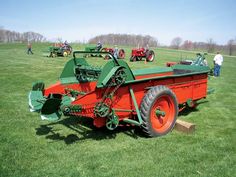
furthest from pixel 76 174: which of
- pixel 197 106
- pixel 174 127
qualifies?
pixel 197 106

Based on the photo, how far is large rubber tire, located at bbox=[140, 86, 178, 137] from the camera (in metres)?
5.02

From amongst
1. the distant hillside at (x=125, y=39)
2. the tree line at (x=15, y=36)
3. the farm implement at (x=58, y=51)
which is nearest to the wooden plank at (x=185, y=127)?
the farm implement at (x=58, y=51)

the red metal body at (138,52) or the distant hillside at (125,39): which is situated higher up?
the distant hillside at (125,39)

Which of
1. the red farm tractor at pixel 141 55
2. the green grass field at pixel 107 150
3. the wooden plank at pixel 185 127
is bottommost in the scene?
the green grass field at pixel 107 150

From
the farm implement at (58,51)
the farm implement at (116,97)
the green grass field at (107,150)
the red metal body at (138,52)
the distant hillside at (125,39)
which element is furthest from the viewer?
the distant hillside at (125,39)

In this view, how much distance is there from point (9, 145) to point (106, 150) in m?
1.76

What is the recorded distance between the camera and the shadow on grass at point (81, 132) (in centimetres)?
532

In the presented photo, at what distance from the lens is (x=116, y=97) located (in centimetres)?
486

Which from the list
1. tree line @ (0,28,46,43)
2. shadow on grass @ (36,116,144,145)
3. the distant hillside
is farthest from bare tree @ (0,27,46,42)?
shadow on grass @ (36,116,144,145)

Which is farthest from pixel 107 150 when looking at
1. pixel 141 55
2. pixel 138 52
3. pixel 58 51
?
pixel 58 51

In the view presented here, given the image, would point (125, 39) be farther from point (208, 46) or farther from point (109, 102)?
point (109, 102)

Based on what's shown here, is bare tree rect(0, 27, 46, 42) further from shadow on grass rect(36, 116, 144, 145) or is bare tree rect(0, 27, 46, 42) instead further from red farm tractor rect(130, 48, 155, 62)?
shadow on grass rect(36, 116, 144, 145)

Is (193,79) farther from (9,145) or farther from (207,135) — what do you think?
(9,145)

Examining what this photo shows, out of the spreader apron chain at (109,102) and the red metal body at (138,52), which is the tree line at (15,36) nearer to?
the red metal body at (138,52)
